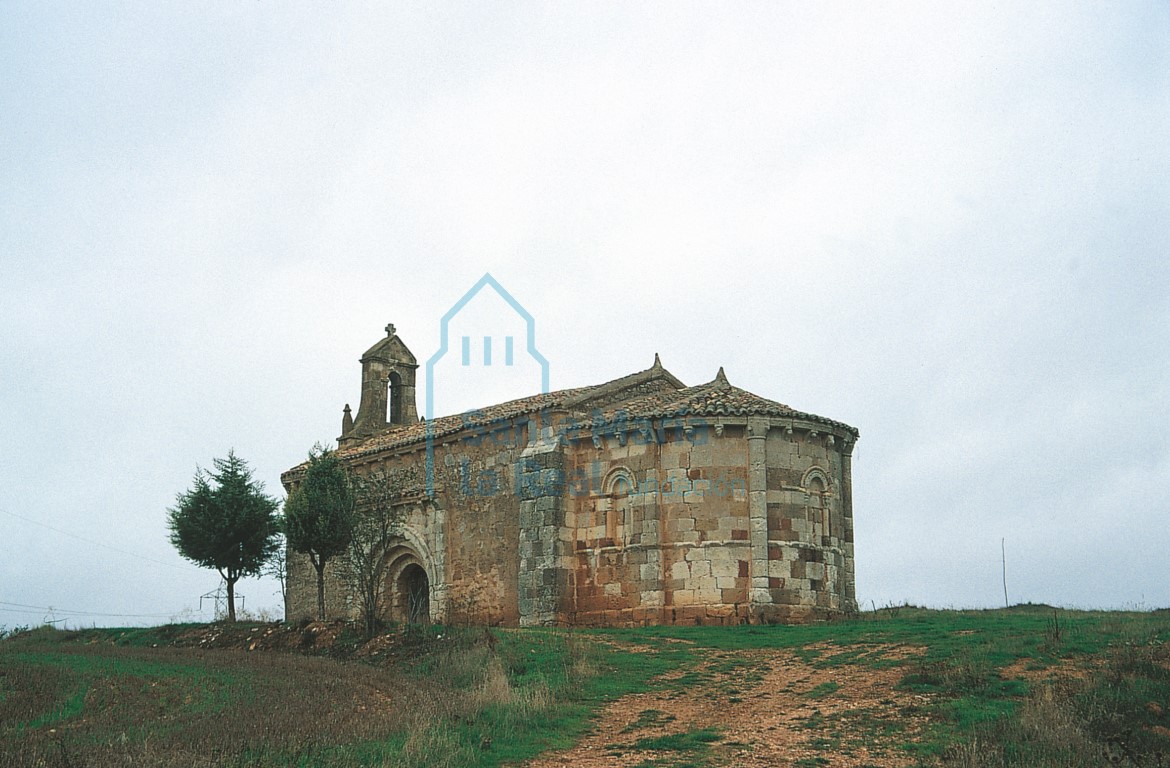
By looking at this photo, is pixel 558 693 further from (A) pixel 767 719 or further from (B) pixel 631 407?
(B) pixel 631 407

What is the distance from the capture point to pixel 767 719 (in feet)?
50.4

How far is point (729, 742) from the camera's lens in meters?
14.1

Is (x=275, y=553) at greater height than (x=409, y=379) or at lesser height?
lesser

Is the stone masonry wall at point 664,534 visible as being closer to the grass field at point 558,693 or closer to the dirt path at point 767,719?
the grass field at point 558,693

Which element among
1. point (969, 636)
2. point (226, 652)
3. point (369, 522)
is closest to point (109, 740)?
point (226, 652)

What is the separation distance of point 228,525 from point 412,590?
542 cm

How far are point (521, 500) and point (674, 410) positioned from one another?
459 cm

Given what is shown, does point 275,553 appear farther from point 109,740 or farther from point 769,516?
point 109,740

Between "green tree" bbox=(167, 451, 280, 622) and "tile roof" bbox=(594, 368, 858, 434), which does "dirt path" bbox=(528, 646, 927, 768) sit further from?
"green tree" bbox=(167, 451, 280, 622)

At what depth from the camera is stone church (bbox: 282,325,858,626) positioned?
82.3 ft

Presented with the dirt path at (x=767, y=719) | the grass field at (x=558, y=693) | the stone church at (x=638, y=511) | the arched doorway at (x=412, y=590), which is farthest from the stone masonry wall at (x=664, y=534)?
the arched doorway at (x=412, y=590)

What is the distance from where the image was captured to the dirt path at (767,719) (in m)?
13.4

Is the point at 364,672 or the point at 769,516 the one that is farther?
the point at 769,516

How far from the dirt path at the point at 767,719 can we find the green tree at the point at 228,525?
17411 millimetres
